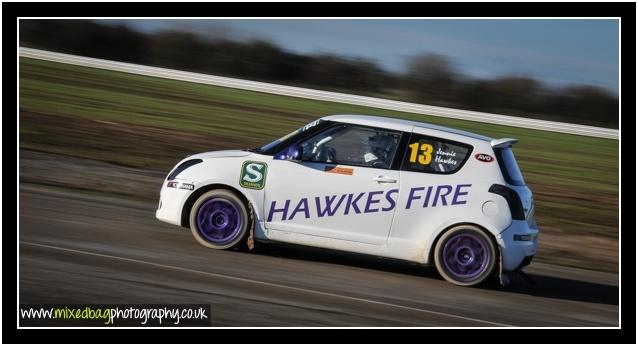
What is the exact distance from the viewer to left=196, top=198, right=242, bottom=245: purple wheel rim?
9477mm

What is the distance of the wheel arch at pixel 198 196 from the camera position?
944 centimetres

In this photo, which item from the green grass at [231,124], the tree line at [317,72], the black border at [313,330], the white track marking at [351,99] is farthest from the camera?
the tree line at [317,72]

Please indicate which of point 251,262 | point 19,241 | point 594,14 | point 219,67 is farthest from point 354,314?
point 219,67

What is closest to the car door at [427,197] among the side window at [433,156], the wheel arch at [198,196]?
the side window at [433,156]

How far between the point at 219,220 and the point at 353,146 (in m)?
1.70

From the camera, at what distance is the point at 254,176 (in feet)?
30.9

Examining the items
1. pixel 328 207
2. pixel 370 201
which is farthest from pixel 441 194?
pixel 328 207

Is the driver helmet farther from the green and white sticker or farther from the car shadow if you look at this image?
the car shadow

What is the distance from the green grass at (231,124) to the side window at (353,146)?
249 inches

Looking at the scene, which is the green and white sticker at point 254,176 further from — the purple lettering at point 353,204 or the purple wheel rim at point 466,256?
the purple wheel rim at point 466,256

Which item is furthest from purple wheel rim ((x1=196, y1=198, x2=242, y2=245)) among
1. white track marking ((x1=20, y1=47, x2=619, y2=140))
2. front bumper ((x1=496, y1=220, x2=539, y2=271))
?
white track marking ((x1=20, y1=47, x2=619, y2=140))

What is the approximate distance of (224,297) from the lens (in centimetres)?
774

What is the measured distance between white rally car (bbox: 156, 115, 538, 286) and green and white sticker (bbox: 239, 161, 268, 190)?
0.04 ft

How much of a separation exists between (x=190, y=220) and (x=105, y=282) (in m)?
1.93
